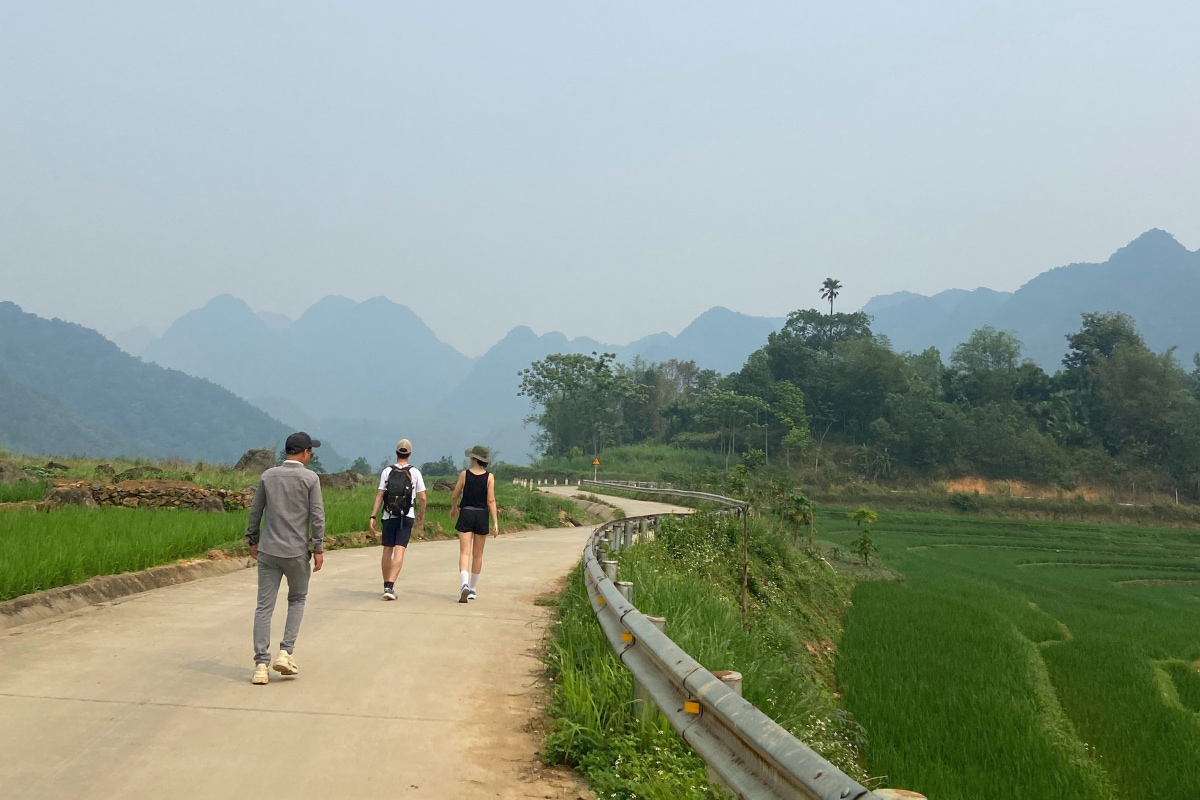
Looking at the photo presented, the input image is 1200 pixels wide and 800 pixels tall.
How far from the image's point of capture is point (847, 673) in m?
15.5

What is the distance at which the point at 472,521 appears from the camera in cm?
1132

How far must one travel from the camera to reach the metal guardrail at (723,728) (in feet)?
10.4

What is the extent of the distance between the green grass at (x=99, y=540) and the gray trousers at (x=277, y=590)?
336cm

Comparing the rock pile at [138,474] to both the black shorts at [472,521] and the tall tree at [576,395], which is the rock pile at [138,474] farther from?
the tall tree at [576,395]

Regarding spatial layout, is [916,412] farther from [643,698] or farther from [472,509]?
[643,698]

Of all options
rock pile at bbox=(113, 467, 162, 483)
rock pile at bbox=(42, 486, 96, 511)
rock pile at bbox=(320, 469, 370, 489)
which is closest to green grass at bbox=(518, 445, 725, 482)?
rock pile at bbox=(320, 469, 370, 489)

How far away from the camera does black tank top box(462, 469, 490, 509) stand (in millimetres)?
11422

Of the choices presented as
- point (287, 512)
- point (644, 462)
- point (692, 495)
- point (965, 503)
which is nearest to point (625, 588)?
point (287, 512)

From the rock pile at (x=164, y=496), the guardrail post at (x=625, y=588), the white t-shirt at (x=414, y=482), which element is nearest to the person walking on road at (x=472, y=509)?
the white t-shirt at (x=414, y=482)

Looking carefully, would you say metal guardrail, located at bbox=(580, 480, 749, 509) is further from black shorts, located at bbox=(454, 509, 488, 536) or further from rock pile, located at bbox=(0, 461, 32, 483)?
rock pile, located at bbox=(0, 461, 32, 483)

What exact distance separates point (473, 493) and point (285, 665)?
177 inches

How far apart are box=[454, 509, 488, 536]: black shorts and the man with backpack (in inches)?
19.3

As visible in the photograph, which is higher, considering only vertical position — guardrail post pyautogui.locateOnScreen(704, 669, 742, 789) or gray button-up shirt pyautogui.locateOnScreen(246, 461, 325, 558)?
gray button-up shirt pyautogui.locateOnScreen(246, 461, 325, 558)

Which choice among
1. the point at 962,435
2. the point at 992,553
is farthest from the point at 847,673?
the point at 962,435
